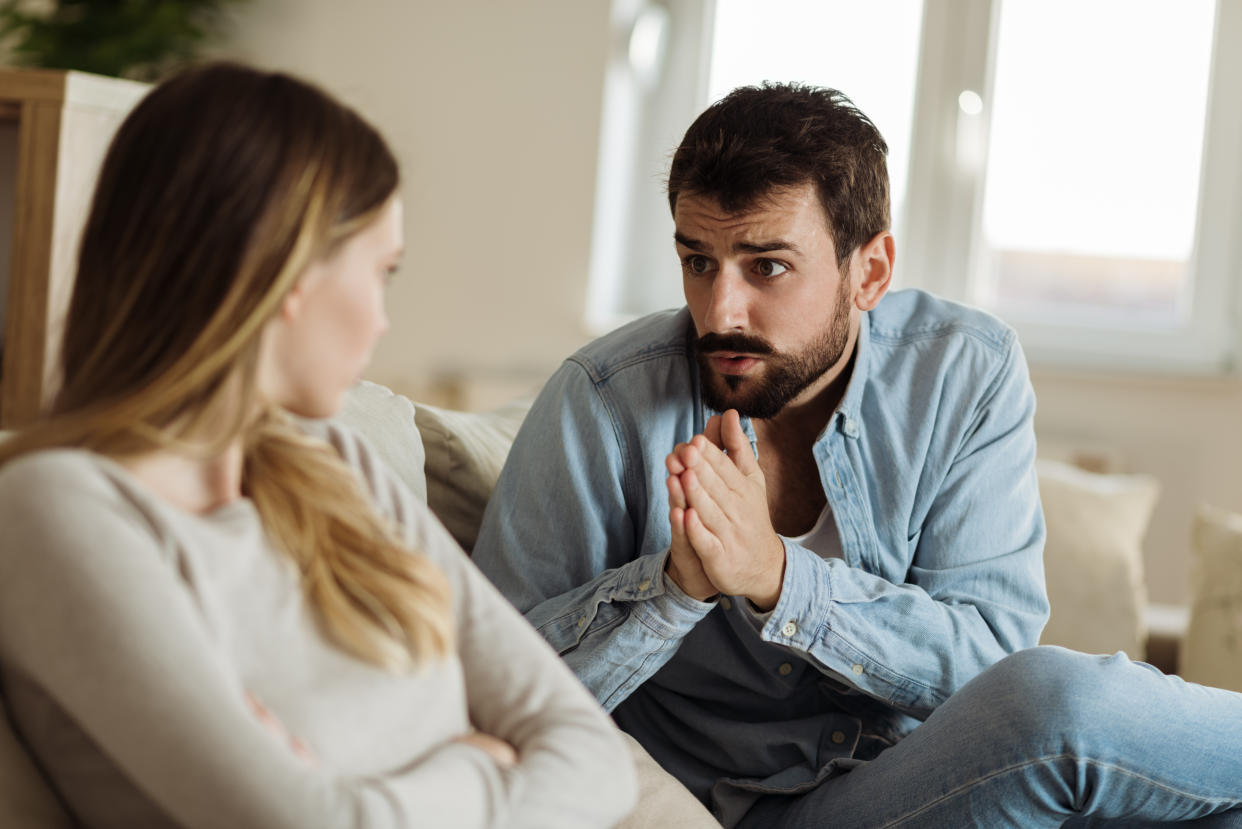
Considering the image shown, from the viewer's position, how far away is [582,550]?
4.52 ft

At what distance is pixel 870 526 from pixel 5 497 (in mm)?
1003

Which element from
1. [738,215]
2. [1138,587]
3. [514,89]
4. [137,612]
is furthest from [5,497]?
[514,89]

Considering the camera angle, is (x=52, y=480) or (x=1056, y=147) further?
(x=1056, y=147)

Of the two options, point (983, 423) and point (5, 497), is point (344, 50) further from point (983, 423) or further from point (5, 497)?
point (5, 497)

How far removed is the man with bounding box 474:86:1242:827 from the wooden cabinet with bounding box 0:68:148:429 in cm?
94

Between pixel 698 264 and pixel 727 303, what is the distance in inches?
3.1

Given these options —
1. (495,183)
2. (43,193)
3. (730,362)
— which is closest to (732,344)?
(730,362)

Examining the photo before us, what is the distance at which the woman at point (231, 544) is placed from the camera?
64cm

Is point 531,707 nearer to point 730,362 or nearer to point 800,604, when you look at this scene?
point 800,604

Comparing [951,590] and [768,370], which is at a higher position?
[768,370]

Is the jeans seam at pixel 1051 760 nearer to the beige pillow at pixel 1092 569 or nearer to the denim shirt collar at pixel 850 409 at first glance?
the denim shirt collar at pixel 850 409

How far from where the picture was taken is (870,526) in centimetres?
143

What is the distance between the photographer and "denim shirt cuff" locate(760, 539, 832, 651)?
1.26 m

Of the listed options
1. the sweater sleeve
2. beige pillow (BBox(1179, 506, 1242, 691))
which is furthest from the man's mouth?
beige pillow (BBox(1179, 506, 1242, 691))
